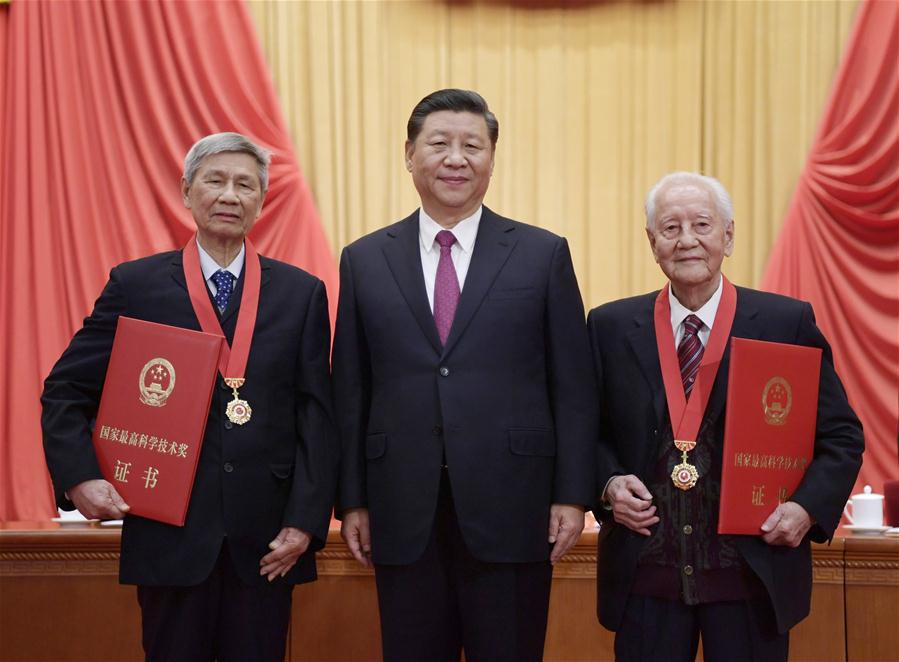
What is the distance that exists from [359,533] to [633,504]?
56cm

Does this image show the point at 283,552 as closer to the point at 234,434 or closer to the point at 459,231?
the point at 234,434

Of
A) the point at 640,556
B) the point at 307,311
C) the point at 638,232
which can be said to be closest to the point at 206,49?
the point at 638,232

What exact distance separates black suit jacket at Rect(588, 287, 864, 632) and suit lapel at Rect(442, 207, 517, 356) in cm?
30

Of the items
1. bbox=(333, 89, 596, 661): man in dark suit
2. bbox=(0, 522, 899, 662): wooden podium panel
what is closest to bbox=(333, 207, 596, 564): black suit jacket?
bbox=(333, 89, 596, 661): man in dark suit

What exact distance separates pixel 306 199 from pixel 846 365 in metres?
2.56

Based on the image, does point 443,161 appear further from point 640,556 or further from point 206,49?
point 206,49

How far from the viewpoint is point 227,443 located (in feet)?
6.68

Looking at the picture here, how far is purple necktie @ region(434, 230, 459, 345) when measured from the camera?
2055 millimetres

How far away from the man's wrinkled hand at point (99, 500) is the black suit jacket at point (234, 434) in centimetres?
2

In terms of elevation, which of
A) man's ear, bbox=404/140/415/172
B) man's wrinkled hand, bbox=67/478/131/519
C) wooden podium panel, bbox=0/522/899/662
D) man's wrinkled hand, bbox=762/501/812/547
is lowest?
wooden podium panel, bbox=0/522/899/662

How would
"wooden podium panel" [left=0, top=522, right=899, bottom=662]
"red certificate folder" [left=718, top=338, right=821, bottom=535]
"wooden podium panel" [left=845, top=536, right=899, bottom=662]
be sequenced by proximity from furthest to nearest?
"wooden podium panel" [left=0, top=522, right=899, bottom=662]
"wooden podium panel" [left=845, top=536, right=899, bottom=662]
"red certificate folder" [left=718, top=338, right=821, bottom=535]

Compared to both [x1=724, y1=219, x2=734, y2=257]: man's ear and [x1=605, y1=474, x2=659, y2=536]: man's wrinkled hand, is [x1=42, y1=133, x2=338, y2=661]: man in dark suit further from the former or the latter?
[x1=724, y1=219, x2=734, y2=257]: man's ear

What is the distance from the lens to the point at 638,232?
4770mm

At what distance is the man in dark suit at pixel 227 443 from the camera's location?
200 cm
